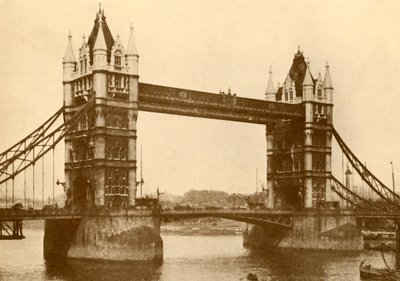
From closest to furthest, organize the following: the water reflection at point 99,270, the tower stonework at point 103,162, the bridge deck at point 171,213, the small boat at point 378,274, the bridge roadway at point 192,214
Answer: the small boat at point 378,274 → the water reflection at point 99,270 → the bridge deck at point 171,213 → the bridge roadway at point 192,214 → the tower stonework at point 103,162

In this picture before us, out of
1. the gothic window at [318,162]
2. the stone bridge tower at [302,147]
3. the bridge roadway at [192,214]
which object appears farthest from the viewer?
the gothic window at [318,162]

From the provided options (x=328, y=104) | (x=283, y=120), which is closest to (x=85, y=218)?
(x=283, y=120)

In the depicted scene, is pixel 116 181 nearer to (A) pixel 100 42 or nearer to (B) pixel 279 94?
(A) pixel 100 42

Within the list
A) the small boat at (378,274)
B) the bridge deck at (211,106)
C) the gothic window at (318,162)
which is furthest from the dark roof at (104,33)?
the small boat at (378,274)

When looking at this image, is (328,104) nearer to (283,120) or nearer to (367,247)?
(283,120)

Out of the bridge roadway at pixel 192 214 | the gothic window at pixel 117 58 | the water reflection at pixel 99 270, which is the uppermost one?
the gothic window at pixel 117 58

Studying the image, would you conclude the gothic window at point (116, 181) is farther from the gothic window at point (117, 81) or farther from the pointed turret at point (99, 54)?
the pointed turret at point (99, 54)

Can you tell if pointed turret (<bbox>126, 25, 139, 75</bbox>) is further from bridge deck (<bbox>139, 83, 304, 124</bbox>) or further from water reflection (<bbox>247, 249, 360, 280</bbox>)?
water reflection (<bbox>247, 249, 360, 280</bbox>)
